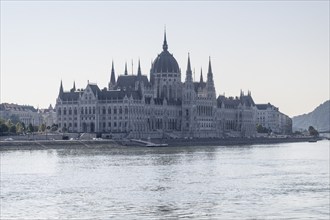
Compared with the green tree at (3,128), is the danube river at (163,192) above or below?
below

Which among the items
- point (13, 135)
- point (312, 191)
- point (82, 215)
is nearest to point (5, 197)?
point (82, 215)

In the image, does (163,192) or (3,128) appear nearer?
(163,192)

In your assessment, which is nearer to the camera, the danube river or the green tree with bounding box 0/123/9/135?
the danube river

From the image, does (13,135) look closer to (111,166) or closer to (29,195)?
(111,166)

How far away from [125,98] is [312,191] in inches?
5522

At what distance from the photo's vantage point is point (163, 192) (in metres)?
60.8

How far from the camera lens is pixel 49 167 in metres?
91.6

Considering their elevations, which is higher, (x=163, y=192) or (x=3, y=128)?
(x=3, y=128)

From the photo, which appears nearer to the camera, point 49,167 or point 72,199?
point 72,199

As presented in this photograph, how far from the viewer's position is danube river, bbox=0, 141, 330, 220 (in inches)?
1941

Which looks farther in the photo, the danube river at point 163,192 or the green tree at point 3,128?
the green tree at point 3,128

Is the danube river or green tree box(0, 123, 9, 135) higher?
green tree box(0, 123, 9, 135)

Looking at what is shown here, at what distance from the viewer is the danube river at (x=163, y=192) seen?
4931 centimetres

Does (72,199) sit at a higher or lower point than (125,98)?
lower
